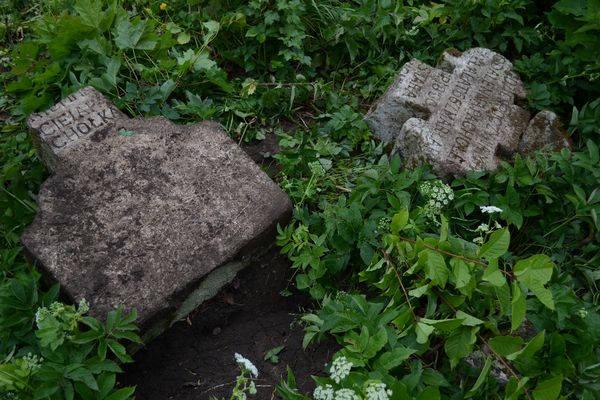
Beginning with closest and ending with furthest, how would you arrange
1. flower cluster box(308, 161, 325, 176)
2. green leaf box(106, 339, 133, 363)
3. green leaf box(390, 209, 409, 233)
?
green leaf box(106, 339, 133, 363) → green leaf box(390, 209, 409, 233) → flower cluster box(308, 161, 325, 176)

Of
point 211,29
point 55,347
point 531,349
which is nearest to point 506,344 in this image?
point 531,349

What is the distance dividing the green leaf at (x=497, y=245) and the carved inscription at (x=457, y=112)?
0.93 meters

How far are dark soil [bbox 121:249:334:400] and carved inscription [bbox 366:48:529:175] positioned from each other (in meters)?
0.97

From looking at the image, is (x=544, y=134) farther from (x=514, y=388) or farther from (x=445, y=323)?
(x=514, y=388)

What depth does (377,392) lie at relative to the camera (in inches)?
72.1

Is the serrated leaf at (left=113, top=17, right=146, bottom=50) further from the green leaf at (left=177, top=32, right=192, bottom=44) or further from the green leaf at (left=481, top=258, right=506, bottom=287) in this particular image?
the green leaf at (left=481, top=258, right=506, bottom=287)

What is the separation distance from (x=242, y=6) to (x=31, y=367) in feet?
8.29

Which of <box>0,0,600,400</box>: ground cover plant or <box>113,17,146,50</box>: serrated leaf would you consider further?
<box>113,17,146,50</box>: serrated leaf

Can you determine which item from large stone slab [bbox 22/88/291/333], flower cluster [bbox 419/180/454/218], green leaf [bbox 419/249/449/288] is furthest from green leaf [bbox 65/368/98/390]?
→ flower cluster [bbox 419/180/454/218]

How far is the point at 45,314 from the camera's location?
225 centimetres

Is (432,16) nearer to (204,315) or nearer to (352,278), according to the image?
(352,278)

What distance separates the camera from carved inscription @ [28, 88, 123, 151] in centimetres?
306

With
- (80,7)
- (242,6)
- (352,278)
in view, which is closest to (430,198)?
(352,278)

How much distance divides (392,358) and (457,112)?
1.65 metres
